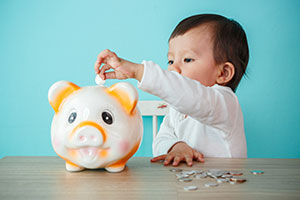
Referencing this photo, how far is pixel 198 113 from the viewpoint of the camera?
634 millimetres

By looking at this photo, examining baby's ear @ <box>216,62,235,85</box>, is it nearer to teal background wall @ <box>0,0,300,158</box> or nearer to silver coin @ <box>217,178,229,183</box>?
silver coin @ <box>217,178,229,183</box>

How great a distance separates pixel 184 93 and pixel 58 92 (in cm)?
25

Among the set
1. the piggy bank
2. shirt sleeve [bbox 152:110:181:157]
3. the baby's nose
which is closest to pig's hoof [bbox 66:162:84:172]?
the piggy bank

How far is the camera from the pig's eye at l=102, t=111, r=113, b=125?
0.51m

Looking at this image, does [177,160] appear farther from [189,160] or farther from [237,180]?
[237,180]

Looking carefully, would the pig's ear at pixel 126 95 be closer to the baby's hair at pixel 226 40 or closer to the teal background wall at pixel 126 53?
the baby's hair at pixel 226 40

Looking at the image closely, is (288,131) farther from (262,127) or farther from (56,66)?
(56,66)

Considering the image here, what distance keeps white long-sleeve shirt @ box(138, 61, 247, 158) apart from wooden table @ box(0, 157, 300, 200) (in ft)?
0.41

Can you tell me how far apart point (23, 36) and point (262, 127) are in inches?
62.8

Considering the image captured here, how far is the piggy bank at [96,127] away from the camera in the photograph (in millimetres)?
490

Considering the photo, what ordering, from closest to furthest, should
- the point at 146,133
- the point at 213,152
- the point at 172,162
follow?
the point at 172,162, the point at 213,152, the point at 146,133

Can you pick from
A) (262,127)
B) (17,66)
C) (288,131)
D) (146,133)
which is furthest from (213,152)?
(17,66)

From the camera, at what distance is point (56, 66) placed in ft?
5.94

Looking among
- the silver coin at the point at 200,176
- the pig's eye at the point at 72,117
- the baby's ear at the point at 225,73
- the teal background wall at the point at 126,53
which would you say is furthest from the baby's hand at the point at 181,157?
the teal background wall at the point at 126,53
